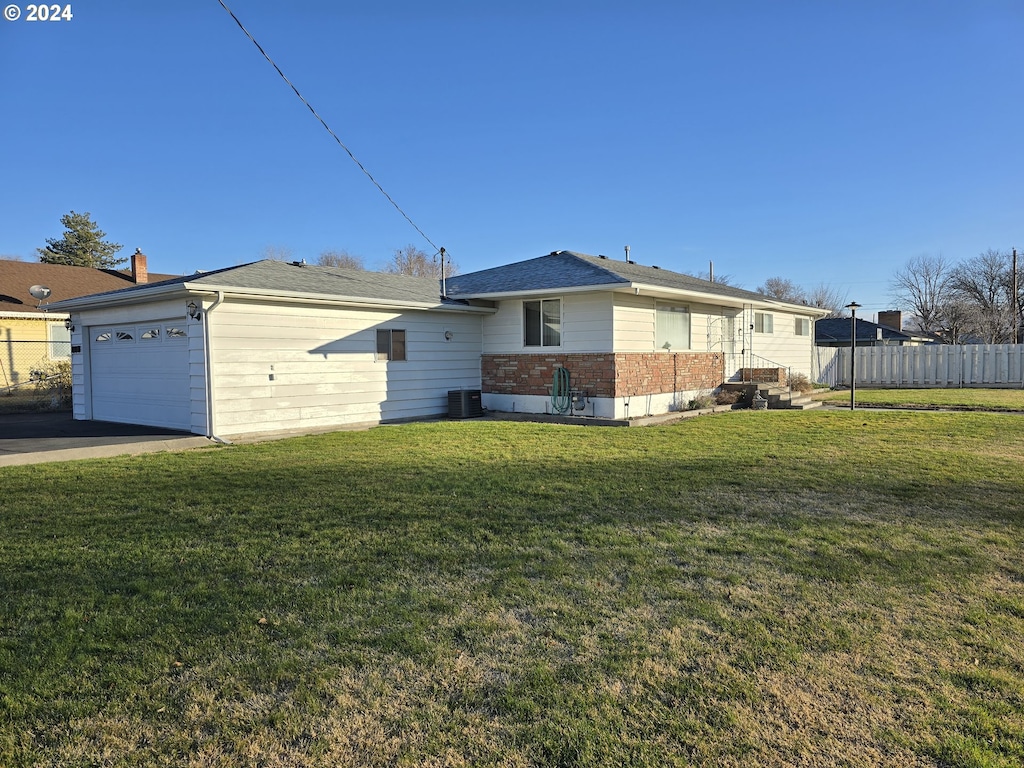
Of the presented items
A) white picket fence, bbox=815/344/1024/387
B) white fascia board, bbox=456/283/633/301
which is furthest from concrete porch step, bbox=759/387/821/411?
white picket fence, bbox=815/344/1024/387

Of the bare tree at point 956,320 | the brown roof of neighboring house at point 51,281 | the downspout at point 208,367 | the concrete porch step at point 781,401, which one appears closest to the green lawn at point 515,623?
the downspout at point 208,367

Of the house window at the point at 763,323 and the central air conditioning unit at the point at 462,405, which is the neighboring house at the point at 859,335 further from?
the central air conditioning unit at the point at 462,405

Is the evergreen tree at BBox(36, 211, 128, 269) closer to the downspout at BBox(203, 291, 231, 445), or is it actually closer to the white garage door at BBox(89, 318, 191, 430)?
the white garage door at BBox(89, 318, 191, 430)

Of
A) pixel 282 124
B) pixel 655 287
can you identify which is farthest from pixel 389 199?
pixel 655 287

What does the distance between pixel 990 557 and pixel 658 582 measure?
244 cm

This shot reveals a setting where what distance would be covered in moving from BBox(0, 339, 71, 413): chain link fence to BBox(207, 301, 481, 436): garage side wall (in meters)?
8.49

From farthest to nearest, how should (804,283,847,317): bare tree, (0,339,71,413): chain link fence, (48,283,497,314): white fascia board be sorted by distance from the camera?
(804,283,847,317): bare tree < (0,339,71,413): chain link fence < (48,283,497,314): white fascia board

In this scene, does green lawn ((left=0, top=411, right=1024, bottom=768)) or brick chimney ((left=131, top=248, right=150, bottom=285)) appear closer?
green lawn ((left=0, top=411, right=1024, bottom=768))

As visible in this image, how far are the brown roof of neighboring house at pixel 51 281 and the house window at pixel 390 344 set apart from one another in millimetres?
11337

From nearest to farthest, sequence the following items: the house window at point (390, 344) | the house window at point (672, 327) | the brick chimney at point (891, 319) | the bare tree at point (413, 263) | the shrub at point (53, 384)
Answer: the house window at point (390, 344) → the house window at point (672, 327) → the shrub at point (53, 384) → the brick chimney at point (891, 319) → the bare tree at point (413, 263)

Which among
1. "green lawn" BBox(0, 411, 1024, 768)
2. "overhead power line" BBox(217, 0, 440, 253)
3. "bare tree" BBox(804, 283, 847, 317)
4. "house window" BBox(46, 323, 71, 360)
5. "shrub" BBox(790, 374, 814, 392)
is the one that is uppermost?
"bare tree" BBox(804, 283, 847, 317)

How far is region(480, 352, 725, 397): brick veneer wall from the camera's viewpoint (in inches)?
515

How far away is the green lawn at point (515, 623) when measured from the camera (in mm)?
2412

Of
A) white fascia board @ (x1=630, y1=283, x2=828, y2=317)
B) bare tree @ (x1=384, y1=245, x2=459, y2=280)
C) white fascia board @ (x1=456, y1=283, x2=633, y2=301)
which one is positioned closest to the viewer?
white fascia board @ (x1=456, y1=283, x2=633, y2=301)
